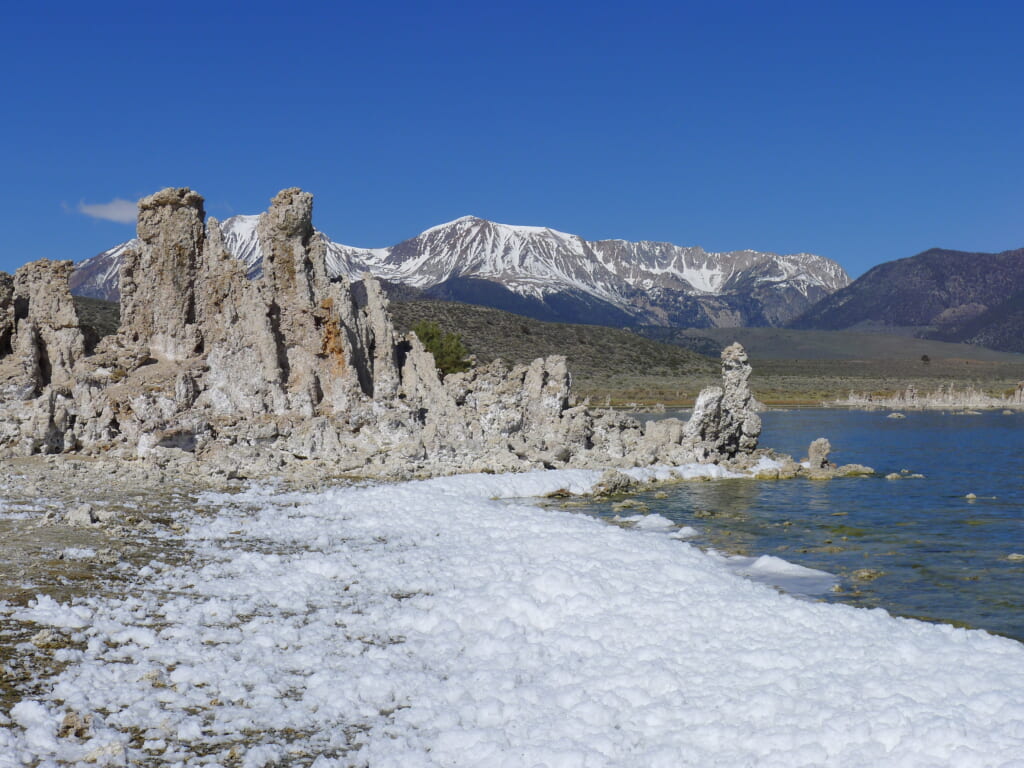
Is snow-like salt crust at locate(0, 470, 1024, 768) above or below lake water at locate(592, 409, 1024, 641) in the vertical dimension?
above

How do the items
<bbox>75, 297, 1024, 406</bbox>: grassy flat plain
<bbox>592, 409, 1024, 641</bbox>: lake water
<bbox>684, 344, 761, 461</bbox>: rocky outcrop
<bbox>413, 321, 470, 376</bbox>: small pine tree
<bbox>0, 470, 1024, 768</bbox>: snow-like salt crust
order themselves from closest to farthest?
<bbox>0, 470, 1024, 768</bbox>: snow-like salt crust → <bbox>592, 409, 1024, 641</bbox>: lake water → <bbox>684, 344, 761, 461</bbox>: rocky outcrop → <bbox>413, 321, 470, 376</bbox>: small pine tree → <bbox>75, 297, 1024, 406</bbox>: grassy flat plain

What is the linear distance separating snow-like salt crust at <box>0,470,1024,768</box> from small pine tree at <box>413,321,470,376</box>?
1367 inches

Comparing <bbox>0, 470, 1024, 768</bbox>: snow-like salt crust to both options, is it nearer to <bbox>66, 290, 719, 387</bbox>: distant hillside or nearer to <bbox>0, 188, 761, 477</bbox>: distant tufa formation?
<bbox>0, 188, 761, 477</bbox>: distant tufa formation

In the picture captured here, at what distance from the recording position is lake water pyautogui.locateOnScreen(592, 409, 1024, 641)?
13.2 m

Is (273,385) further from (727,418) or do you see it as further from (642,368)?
(642,368)

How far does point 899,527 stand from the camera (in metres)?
19.3

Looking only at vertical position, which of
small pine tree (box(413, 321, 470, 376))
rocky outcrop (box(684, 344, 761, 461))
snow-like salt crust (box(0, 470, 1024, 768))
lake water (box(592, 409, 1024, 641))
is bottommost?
lake water (box(592, 409, 1024, 641))

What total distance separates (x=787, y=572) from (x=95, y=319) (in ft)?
275

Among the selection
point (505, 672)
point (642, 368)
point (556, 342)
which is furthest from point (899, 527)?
point (556, 342)

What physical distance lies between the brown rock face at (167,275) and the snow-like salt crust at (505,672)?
17.6 m

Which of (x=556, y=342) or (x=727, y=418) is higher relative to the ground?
(x=556, y=342)

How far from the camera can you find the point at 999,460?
112 ft

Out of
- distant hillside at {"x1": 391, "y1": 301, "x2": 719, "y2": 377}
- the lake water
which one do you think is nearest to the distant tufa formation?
the lake water

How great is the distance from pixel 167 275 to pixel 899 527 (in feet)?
77.3
